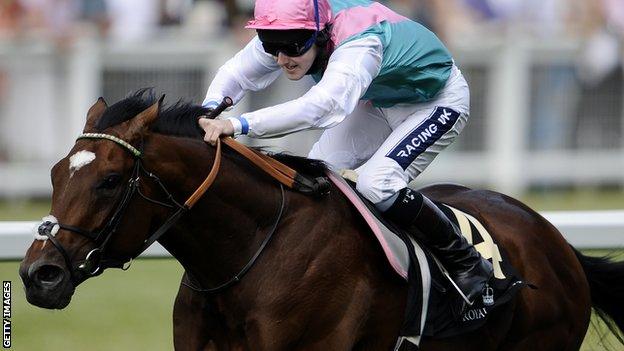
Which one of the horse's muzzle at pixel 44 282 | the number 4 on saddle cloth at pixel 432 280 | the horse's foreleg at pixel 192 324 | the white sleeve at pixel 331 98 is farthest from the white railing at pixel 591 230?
the horse's muzzle at pixel 44 282

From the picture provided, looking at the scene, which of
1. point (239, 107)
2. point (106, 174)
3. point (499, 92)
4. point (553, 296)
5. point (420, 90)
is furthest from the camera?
point (499, 92)

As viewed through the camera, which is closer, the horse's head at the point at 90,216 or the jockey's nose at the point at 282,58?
the horse's head at the point at 90,216

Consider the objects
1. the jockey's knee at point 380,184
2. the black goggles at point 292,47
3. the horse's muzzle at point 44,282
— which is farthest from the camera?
the jockey's knee at point 380,184

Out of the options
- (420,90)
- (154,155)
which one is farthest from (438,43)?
(154,155)

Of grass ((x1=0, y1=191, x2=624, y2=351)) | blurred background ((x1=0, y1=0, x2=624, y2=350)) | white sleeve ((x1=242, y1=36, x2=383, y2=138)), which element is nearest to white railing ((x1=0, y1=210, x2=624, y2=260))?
grass ((x1=0, y1=191, x2=624, y2=351))

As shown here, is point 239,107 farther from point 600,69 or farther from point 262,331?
point 262,331

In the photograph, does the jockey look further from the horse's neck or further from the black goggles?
the horse's neck

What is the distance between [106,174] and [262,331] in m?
0.68

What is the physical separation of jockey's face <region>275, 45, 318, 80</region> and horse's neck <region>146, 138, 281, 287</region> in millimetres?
408

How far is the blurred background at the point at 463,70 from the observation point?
37.2 feet

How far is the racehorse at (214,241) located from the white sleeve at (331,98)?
192 mm

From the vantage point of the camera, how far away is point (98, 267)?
12.5 ft

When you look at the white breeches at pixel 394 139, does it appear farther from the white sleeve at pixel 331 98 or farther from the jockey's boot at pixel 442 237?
the white sleeve at pixel 331 98

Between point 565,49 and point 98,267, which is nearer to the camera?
point 98,267
